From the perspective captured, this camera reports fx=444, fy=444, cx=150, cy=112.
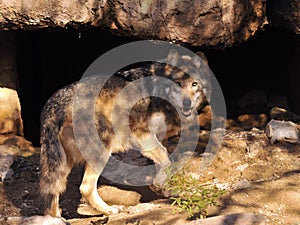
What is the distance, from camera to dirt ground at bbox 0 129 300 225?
4.13 metres

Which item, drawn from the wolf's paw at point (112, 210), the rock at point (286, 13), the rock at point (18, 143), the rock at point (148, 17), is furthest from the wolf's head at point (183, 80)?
the rock at point (18, 143)

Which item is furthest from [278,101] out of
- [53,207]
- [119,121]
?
[53,207]

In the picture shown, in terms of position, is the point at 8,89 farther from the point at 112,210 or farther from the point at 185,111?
the point at 112,210

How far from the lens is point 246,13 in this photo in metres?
6.11

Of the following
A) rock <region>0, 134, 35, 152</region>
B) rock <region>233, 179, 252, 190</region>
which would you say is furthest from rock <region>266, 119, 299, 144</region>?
rock <region>0, 134, 35, 152</region>

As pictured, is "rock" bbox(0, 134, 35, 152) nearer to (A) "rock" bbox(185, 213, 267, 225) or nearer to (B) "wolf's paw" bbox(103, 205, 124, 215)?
(B) "wolf's paw" bbox(103, 205, 124, 215)

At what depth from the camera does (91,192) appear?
15.7 feet

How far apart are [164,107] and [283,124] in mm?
1578

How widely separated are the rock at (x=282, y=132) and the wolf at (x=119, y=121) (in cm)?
Result: 104

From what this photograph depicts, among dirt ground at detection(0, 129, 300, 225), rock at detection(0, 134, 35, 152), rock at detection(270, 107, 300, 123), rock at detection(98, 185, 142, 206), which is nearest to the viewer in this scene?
dirt ground at detection(0, 129, 300, 225)

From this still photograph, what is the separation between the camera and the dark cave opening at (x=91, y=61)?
8.78 meters

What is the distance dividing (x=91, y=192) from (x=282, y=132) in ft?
8.20

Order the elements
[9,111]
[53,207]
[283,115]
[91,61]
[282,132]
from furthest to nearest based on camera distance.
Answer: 1. [91,61]
2. [283,115]
3. [9,111]
4. [282,132]
5. [53,207]

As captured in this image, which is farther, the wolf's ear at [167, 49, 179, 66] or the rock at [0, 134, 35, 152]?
the rock at [0, 134, 35, 152]
